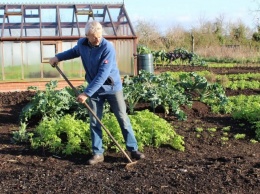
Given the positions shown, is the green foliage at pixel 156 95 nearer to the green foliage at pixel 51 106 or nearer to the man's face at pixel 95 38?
the green foliage at pixel 51 106

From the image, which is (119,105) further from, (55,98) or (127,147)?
(55,98)

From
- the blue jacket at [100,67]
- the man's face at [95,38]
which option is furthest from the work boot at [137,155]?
the man's face at [95,38]

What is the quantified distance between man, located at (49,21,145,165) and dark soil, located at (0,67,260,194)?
279mm

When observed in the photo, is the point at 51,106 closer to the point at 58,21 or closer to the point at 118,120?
the point at 118,120

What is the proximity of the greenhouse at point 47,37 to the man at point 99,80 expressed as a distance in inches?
325

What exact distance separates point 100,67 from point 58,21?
30.7 ft

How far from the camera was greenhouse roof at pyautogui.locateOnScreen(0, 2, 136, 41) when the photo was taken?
46.4 feet

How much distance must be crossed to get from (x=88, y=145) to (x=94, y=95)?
801 millimetres

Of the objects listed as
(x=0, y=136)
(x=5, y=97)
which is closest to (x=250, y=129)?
(x=0, y=136)

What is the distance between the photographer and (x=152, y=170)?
5238 mm

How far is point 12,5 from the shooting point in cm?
1510

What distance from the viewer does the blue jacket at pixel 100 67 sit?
5.52 metres

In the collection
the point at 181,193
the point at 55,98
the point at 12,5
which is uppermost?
the point at 12,5

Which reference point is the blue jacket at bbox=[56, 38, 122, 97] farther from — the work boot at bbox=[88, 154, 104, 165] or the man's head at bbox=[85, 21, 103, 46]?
the work boot at bbox=[88, 154, 104, 165]
